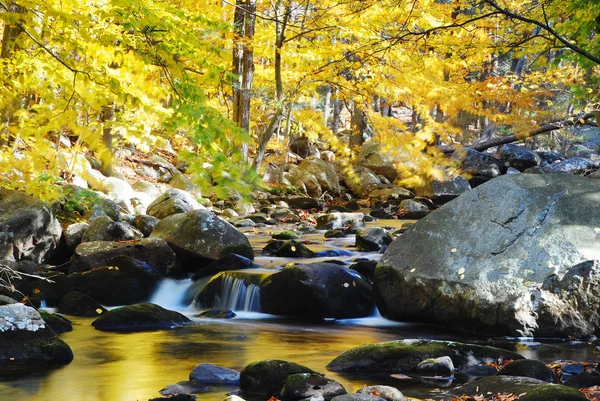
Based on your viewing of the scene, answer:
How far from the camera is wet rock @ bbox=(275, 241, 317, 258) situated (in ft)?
38.1

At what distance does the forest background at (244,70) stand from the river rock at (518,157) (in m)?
2.70

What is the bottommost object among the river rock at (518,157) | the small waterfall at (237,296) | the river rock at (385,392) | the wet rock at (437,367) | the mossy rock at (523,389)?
the river rock at (385,392)

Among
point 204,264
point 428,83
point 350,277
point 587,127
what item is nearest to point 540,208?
point 350,277

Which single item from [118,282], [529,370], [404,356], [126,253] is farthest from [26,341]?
[529,370]

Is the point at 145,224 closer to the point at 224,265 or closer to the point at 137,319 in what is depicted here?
the point at 224,265

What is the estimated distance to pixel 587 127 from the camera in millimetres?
35781

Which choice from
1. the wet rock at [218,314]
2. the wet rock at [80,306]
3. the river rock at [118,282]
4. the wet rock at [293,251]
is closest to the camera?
the wet rock at [80,306]

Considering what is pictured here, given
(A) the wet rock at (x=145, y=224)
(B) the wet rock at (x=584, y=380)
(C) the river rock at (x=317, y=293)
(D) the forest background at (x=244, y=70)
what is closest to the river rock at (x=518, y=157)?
(D) the forest background at (x=244, y=70)

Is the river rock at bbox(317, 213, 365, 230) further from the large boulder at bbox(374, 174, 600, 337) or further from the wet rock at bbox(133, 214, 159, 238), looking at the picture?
the large boulder at bbox(374, 174, 600, 337)

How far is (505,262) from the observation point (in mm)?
7457

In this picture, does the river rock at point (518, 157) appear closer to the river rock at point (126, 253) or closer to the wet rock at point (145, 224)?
the wet rock at point (145, 224)

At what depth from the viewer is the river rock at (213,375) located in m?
5.71

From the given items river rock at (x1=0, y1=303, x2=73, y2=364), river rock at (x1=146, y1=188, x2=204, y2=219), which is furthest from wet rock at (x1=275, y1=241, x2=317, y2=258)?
river rock at (x1=0, y1=303, x2=73, y2=364)

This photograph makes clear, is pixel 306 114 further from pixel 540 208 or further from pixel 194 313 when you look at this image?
pixel 540 208
